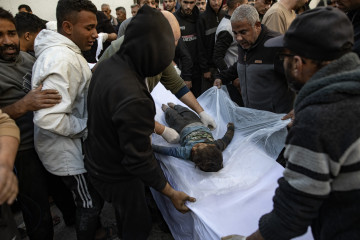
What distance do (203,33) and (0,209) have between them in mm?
3878

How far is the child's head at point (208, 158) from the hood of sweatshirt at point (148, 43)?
0.93 metres

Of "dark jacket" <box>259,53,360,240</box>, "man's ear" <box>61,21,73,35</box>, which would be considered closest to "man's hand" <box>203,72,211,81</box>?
"man's ear" <box>61,21,73,35</box>

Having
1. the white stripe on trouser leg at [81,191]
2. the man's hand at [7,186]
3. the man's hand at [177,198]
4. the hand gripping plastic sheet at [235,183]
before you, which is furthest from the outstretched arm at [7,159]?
the hand gripping plastic sheet at [235,183]

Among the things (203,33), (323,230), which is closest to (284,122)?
(323,230)

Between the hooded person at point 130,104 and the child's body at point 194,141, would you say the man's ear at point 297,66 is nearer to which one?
the hooded person at point 130,104

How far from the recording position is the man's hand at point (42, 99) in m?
1.52

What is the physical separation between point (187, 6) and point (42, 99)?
3.33 meters

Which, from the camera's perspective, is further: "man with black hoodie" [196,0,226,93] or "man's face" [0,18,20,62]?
"man with black hoodie" [196,0,226,93]

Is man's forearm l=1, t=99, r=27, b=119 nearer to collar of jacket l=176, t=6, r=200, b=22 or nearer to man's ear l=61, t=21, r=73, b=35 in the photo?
man's ear l=61, t=21, r=73, b=35

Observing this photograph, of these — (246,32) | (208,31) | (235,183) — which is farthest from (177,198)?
→ (208,31)

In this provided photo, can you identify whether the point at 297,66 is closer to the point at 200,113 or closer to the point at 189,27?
the point at 200,113

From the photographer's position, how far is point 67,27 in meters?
1.78

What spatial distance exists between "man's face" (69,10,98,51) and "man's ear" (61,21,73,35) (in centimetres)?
1

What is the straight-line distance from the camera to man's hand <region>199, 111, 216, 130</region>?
8.85 ft
